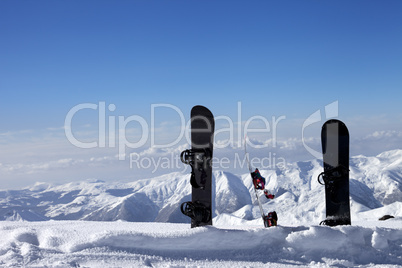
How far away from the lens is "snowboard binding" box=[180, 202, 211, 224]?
12.7 meters

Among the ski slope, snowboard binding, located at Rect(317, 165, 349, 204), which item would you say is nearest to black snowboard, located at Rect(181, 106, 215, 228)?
the ski slope

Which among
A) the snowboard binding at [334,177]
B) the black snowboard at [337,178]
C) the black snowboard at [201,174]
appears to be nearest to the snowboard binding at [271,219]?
the black snowboard at [201,174]

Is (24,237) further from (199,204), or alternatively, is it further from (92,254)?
(199,204)

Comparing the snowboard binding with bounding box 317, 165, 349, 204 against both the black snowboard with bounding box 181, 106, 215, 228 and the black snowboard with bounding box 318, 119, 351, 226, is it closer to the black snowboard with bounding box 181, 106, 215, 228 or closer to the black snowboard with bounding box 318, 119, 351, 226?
the black snowboard with bounding box 318, 119, 351, 226

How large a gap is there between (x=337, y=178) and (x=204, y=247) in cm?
677

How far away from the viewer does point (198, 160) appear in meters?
13.0

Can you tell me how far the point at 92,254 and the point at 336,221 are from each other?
958 cm

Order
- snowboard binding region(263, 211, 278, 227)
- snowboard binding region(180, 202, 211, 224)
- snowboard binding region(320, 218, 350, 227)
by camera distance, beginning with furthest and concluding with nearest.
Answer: snowboard binding region(320, 218, 350, 227)
snowboard binding region(180, 202, 211, 224)
snowboard binding region(263, 211, 278, 227)

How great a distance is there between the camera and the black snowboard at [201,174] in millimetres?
12859

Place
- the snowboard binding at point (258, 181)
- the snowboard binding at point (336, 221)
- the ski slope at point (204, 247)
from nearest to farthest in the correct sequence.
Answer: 1. the ski slope at point (204, 247)
2. the snowboard binding at point (258, 181)
3. the snowboard binding at point (336, 221)

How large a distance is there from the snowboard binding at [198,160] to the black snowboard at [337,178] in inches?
187

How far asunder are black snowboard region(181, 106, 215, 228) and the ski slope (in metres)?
2.94

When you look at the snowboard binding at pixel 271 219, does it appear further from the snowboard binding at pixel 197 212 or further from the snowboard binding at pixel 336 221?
the snowboard binding at pixel 336 221

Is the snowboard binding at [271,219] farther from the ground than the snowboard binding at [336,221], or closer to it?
farther from the ground
